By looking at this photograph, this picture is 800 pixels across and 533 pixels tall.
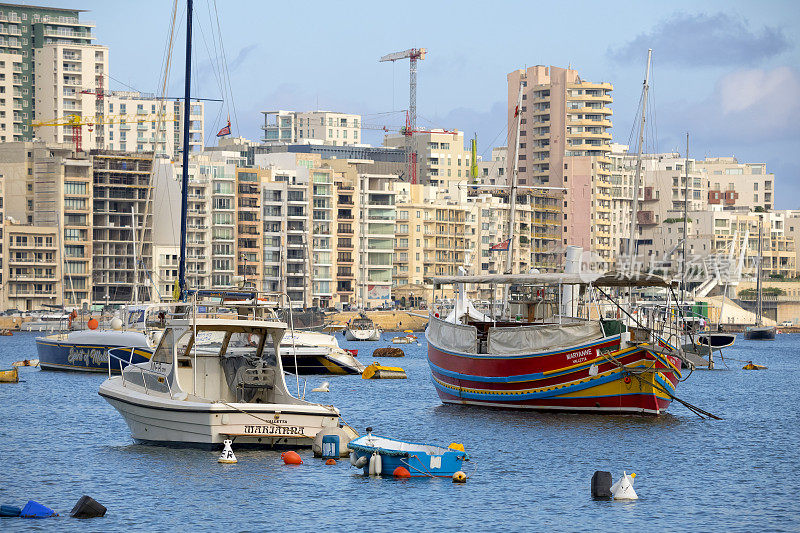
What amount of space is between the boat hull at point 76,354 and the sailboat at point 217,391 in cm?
3735

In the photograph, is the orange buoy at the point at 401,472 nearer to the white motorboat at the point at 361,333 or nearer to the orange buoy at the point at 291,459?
the orange buoy at the point at 291,459

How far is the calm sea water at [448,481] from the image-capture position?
106 ft

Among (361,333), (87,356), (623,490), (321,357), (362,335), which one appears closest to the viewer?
(623,490)

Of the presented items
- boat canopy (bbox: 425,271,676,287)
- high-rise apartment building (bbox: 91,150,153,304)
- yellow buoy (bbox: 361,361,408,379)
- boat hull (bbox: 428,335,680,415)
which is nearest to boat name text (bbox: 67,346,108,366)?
yellow buoy (bbox: 361,361,408,379)

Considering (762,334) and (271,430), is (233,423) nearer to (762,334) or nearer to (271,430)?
(271,430)

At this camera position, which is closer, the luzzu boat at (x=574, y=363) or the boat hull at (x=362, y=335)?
the luzzu boat at (x=574, y=363)

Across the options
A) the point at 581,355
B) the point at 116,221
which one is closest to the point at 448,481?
the point at 581,355

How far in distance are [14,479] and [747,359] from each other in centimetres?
10357

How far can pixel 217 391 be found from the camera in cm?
4150

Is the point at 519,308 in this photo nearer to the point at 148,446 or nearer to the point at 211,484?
the point at 148,446

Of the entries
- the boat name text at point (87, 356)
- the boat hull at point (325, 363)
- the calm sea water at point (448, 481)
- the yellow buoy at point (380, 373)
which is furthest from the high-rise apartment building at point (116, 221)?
the calm sea water at point (448, 481)

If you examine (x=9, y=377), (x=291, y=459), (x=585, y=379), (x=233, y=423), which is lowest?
(x=9, y=377)

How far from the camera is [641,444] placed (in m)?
45.2

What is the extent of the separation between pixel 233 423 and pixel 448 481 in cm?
627
